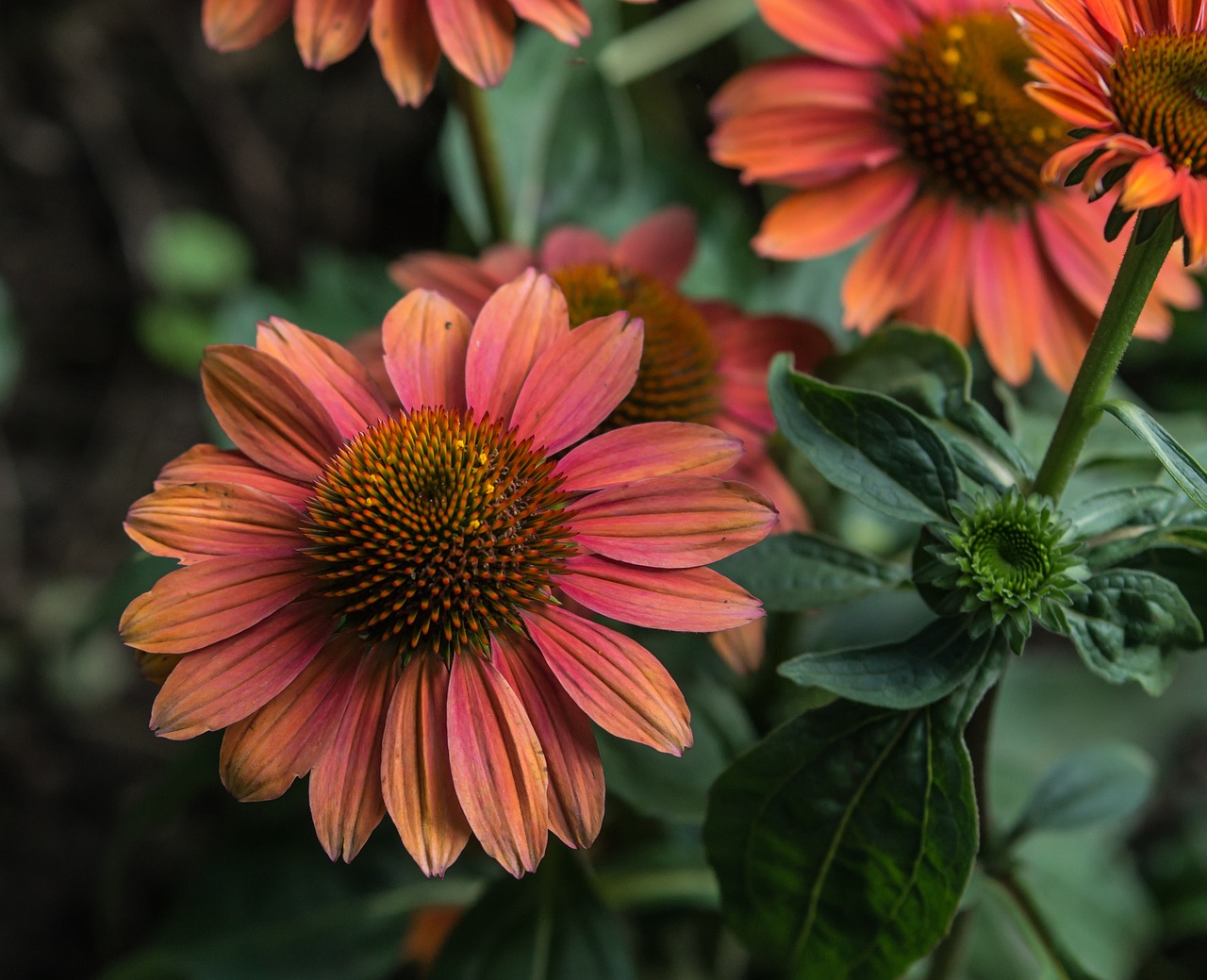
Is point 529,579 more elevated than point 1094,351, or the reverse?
point 1094,351

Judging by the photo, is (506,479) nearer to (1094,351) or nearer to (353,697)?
(353,697)

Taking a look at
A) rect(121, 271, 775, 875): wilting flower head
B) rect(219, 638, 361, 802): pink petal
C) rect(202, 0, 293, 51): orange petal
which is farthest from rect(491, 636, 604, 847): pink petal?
rect(202, 0, 293, 51): orange petal

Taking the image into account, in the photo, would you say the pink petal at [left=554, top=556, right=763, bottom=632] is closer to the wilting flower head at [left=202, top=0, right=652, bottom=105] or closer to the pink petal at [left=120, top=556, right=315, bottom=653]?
the pink petal at [left=120, top=556, right=315, bottom=653]

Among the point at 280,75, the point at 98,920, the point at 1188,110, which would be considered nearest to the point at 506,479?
the point at 1188,110

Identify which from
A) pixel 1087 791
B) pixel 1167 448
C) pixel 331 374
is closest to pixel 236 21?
pixel 331 374

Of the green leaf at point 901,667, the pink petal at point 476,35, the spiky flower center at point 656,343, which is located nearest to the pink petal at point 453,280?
the spiky flower center at point 656,343

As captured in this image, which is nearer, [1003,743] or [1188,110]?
[1188,110]
